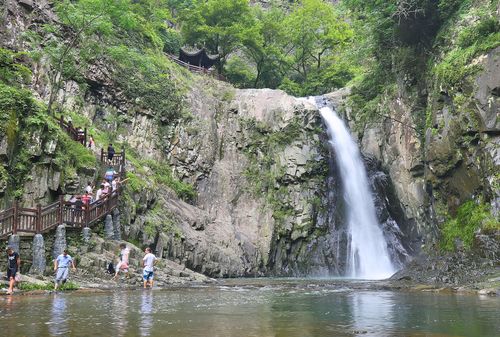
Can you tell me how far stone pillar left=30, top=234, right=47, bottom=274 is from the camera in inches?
664

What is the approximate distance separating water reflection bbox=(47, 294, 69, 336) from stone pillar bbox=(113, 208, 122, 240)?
999 centimetres

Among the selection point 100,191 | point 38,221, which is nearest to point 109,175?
point 100,191

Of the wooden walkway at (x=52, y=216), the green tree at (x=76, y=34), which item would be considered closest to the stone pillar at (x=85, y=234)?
the wooden walkway at (x=52, y=216)

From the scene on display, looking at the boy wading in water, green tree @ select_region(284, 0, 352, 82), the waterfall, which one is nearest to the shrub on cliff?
the waterfall

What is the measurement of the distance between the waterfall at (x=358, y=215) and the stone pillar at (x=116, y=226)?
14386mm

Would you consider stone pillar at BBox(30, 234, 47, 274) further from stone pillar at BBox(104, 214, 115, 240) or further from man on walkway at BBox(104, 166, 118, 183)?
man on walkway at BBox(104, 166, 118, 183)

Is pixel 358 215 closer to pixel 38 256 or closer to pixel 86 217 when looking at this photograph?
pixel 86 217

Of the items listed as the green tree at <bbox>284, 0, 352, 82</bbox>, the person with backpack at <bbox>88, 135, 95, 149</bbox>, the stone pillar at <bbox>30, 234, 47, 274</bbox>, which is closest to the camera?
the stone pillar at <bbox>30, 234, 47, 274</bbox>

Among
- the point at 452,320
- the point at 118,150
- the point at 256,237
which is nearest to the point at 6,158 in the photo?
the point at 118,150

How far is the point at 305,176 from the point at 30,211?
1911 cm

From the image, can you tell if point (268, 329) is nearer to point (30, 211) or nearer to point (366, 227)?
point (30, 211)

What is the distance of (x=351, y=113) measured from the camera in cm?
3409

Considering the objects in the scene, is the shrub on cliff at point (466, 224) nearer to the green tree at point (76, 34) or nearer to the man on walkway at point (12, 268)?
the man on walkway at point (12, 268)

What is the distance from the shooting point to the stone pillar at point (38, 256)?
16.9 meters
